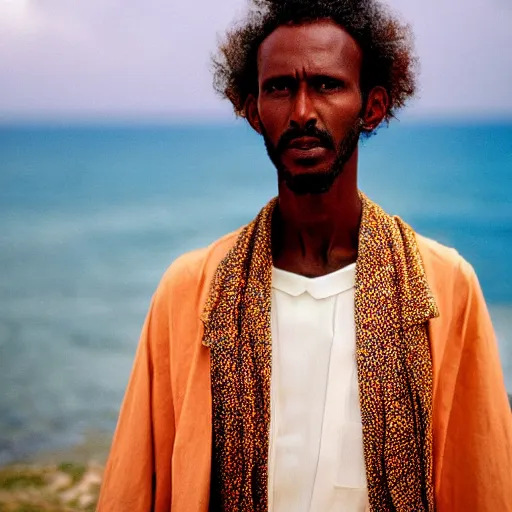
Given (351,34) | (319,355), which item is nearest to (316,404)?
(319,355)

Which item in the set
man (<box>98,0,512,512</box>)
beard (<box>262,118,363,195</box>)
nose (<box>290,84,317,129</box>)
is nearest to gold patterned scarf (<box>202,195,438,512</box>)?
man (<box>98,0,512,512</box>)

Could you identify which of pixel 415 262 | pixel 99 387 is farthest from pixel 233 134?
pixel 415 262

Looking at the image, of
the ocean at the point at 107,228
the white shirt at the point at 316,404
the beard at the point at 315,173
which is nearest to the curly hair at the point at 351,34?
the beard at the point at 315,173

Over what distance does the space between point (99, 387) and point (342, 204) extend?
114 centimetres

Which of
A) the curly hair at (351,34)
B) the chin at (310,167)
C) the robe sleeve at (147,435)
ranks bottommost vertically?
the robe sleeve at (147,435)

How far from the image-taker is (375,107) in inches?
54.6

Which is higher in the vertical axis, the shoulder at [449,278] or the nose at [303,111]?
the nose at [303,111]

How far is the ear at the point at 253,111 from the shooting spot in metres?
1.42

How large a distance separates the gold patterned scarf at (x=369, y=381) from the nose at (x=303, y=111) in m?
0.25

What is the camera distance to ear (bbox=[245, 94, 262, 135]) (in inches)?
55.7

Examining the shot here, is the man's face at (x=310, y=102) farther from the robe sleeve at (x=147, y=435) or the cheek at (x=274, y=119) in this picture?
the robe sleeve at (x=147, y=435)

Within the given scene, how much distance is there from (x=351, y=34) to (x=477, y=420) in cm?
73

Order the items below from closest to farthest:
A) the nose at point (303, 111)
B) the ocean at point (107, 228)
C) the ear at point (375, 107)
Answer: the nose at point (303, 111), the ear at point (375, 107), the ocean at point (107, 228)

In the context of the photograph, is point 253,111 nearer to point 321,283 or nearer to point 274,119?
point 274,119
